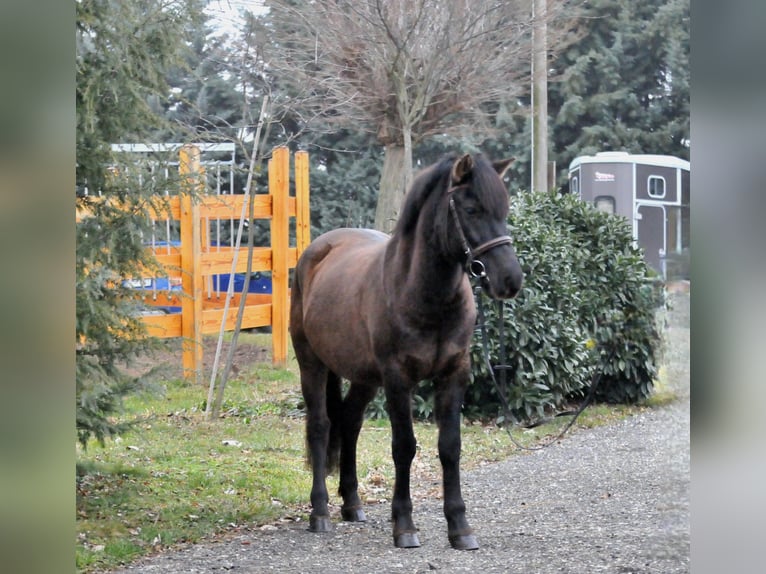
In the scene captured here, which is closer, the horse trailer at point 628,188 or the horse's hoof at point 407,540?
the horse's hoof at point 407,540

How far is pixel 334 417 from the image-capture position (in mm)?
4301

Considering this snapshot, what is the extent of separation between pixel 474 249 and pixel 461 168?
12.4 inches

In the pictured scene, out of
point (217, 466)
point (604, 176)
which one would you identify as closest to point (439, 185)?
point (217, 466)

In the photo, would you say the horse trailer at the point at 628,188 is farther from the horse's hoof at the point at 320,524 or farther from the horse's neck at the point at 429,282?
the horse's hoof at the point at 320,524

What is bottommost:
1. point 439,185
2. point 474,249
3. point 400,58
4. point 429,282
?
point 429,282

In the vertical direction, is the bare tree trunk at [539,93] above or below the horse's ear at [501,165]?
above

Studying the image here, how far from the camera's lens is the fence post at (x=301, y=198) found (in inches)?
293

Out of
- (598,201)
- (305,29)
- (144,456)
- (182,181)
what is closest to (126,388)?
(182,181)

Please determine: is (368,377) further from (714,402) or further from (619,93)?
(619,93)

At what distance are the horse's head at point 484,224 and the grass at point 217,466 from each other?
162 centimetres

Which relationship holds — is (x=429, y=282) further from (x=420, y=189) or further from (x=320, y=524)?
(x=320, y=524)

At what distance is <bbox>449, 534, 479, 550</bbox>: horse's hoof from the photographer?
3.63 metres

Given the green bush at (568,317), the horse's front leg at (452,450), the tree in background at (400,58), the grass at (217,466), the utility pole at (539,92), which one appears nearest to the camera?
the horse's front leg at (452,450)

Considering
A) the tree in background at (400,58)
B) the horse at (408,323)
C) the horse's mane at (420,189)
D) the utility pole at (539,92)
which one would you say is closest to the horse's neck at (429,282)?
the horse at (408,323)
